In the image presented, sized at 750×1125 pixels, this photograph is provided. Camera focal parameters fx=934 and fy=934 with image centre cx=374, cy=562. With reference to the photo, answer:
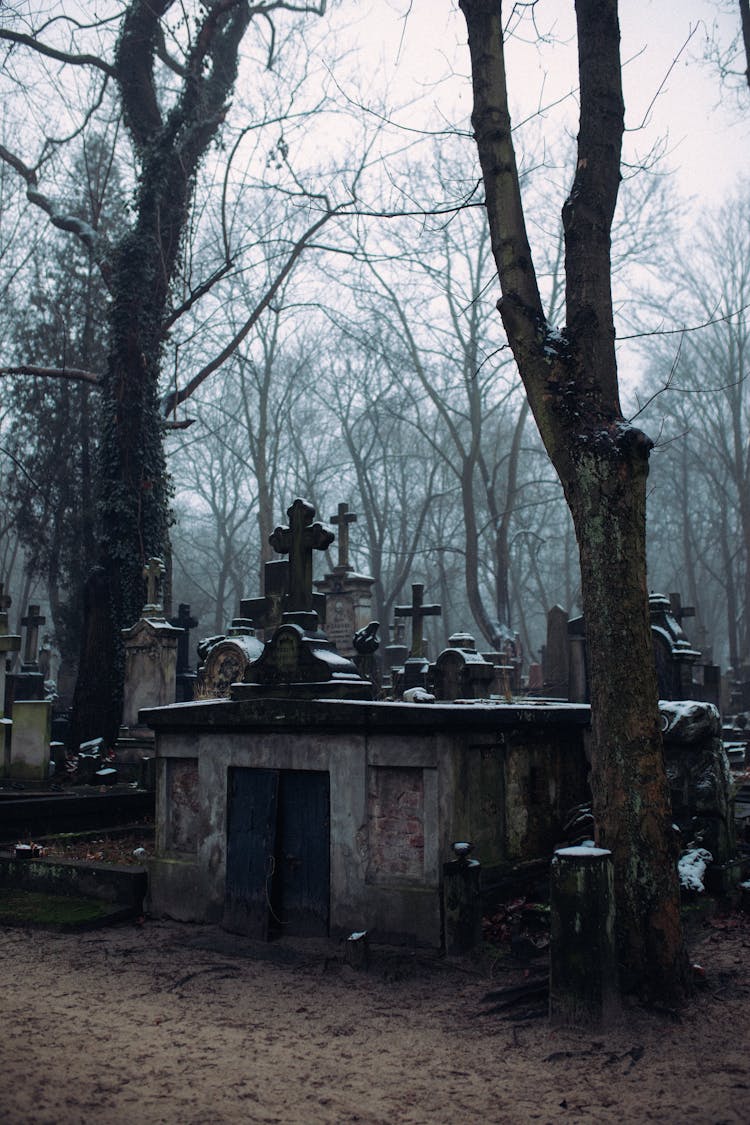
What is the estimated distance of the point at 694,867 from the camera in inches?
266

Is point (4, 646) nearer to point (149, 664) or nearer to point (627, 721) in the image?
point (149, 664)

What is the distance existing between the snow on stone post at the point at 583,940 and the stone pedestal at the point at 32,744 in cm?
846

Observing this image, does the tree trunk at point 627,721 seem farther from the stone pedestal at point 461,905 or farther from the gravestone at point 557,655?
the gravestone at point 557,655

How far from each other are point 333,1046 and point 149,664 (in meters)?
11.4

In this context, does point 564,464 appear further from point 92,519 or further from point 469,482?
point 469,482

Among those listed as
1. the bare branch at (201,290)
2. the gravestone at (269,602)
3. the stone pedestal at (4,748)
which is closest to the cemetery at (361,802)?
the stone pedestal at (4,748)

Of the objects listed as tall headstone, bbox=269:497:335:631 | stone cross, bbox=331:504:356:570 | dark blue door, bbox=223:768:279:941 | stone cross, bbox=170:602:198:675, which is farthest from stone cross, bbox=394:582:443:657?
dark blue door, bbox=223:768:279:941

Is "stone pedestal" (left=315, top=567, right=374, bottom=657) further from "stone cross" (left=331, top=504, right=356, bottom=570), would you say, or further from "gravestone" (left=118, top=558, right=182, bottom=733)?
"gravestone" (left=118, top=558, right=182, bottom=733)

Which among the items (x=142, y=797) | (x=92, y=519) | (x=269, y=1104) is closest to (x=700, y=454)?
(x=92, y=519)

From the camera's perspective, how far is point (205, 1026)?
194 inches

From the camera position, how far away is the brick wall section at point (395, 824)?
6.13 meters

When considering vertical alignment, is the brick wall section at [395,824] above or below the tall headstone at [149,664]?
below

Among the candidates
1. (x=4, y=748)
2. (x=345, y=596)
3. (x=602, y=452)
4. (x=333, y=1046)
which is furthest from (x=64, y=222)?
(x=333, y=1046)

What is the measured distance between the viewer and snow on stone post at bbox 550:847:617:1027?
4680mm
